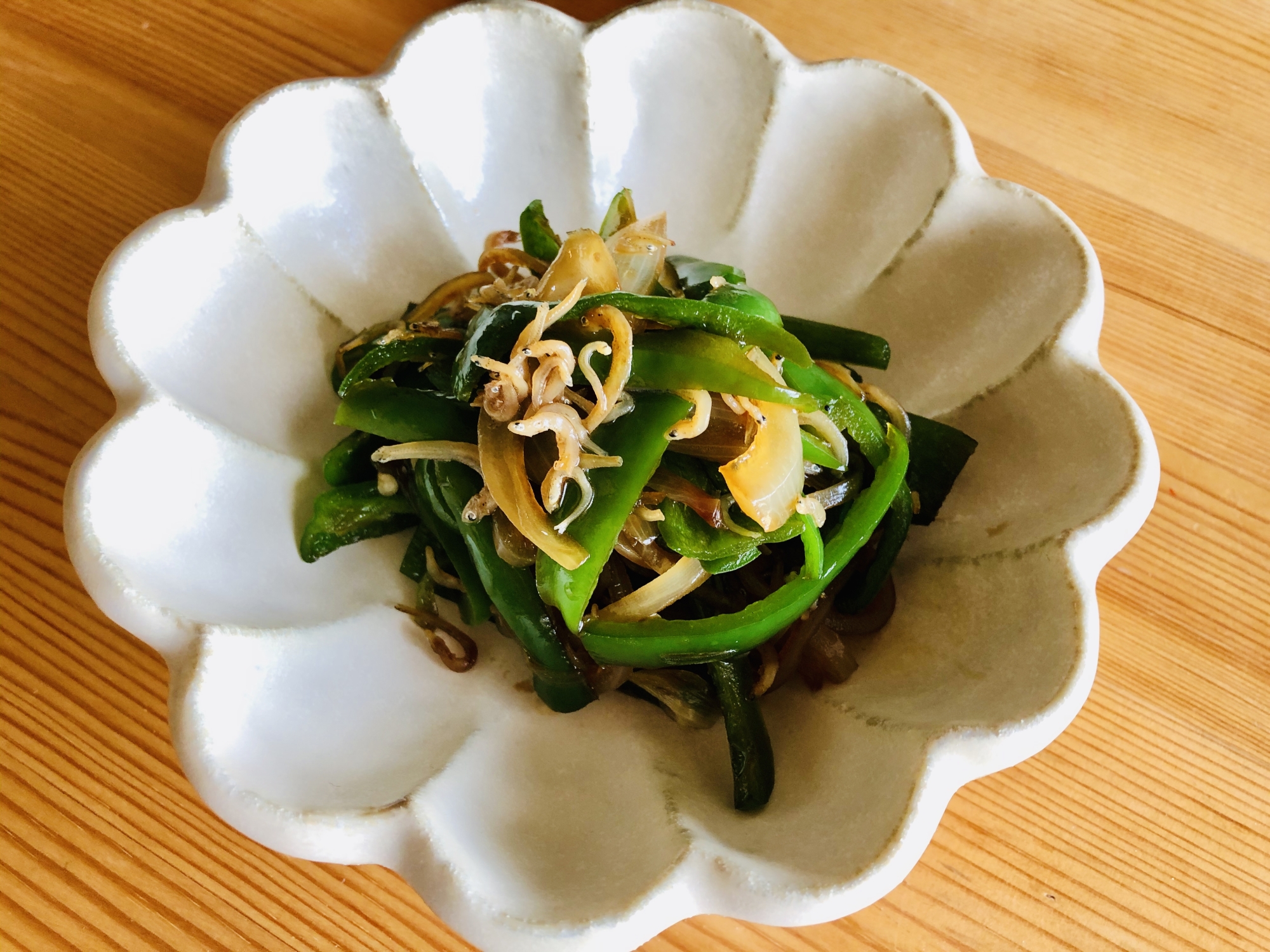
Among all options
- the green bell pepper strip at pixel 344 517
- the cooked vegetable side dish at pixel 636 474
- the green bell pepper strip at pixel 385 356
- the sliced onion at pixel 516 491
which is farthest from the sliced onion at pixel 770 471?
the green bell pepper strip at pixel 344 517

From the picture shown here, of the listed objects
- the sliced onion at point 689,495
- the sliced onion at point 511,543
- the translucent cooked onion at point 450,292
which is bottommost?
the sliced onion at point 511,543

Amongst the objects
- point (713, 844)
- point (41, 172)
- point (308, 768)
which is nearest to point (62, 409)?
point (41, 172)

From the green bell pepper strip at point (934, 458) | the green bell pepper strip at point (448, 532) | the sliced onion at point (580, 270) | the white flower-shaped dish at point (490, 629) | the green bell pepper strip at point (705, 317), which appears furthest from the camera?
the green bell pepper strip at point (934, 458)

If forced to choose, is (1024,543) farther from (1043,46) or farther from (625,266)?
(1043,46)

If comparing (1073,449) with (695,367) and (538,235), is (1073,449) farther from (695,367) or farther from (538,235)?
(538,235)

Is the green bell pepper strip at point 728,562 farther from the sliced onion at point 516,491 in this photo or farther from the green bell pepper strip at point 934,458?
the green bell pepper strip at point 934,458

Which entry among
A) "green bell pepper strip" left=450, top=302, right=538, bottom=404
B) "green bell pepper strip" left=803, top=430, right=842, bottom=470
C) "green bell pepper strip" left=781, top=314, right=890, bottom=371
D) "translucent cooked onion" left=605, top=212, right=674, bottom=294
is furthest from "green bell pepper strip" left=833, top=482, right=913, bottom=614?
"green bell pepper strip" left=450, top=302, right=538, bottom=404
